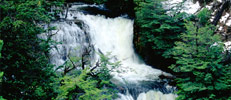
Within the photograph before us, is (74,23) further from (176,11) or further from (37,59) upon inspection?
(37,59)

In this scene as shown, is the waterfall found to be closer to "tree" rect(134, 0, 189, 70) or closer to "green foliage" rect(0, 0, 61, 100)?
"tree" rect(134, 0, 189, 70)

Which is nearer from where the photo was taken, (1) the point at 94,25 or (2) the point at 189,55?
(2) the point at 189,55

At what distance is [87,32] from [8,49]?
9302 mm

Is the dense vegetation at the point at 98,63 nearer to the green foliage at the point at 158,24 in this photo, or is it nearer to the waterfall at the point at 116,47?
the green foliage at the point at 158,24

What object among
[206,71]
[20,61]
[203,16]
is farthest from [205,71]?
[20,61]

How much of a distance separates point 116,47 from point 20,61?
1087 cm

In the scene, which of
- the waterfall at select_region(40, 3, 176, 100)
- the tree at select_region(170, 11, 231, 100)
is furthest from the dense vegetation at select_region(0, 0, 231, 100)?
the waterfall at select_region(40, 3, 176, 100)

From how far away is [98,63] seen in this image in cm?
763

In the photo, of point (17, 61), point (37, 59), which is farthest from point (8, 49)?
point (37, 59)

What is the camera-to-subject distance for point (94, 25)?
14.9 meters

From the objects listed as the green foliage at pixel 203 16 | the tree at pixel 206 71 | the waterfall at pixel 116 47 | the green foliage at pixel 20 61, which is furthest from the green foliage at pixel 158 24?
the green foliage at pixel 20 61

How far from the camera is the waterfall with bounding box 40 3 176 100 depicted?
9.91 metres

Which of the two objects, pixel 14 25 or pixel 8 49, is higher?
pixel 14 25

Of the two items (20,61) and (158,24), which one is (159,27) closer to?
(158,24)
